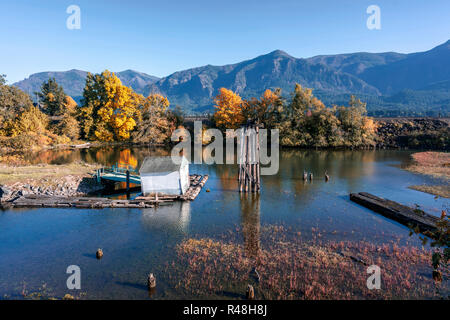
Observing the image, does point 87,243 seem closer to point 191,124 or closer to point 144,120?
point 144,120

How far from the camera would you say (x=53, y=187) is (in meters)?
26.3

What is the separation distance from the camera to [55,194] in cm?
2558

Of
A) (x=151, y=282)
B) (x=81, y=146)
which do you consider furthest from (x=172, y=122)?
(x=151, y=282)

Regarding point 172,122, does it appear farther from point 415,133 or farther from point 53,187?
point 415,133

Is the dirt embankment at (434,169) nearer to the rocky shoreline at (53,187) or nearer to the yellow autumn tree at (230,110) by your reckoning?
the rocky shoreline at (53,187)

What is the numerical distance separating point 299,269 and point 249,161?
570 inches

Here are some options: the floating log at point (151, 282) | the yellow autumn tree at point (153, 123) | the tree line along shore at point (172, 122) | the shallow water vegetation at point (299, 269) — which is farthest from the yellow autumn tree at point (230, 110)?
the floating log at point (151, 282)

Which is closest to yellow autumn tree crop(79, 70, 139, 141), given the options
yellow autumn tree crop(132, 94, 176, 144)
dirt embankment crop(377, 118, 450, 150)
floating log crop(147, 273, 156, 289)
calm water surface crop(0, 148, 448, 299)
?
yellow autumn tree crop(132, 94, 176, 144)

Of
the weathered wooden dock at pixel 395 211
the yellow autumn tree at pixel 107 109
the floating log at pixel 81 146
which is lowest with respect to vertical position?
the weathered wooden dock at pixel 395 211

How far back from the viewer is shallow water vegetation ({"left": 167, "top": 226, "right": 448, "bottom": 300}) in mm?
11453

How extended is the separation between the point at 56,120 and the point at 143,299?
7393 cm

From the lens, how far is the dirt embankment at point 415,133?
56.9m

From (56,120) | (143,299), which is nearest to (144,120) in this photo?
(56,120)
